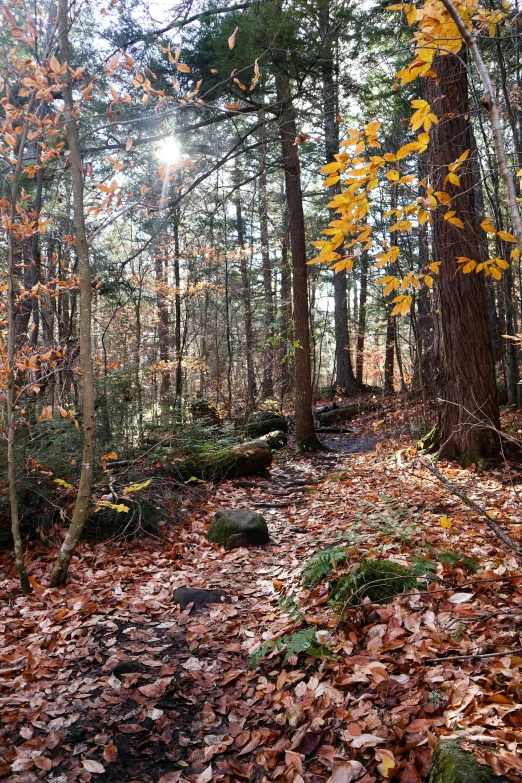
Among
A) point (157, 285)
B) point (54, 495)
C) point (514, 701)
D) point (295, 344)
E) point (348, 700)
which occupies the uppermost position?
point (157, 285)

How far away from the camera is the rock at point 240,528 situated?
5.41 m

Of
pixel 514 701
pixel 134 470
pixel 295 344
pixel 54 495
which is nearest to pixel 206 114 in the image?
pixel 295 344

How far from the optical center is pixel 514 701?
86.2 inches

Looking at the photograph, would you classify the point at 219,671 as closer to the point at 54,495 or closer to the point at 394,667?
the point at 394,667

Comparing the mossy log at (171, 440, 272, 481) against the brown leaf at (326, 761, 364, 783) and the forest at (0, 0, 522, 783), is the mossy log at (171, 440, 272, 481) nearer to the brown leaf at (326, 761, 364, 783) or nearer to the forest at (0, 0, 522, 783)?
the forest at (0, 0, 522, 783)

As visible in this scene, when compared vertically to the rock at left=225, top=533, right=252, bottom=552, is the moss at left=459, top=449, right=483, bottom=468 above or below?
above

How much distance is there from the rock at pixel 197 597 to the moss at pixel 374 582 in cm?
114

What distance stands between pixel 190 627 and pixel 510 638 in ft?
7.70

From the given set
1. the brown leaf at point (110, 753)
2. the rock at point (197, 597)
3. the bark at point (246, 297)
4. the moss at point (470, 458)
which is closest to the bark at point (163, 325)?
the bark at point (246, 297)

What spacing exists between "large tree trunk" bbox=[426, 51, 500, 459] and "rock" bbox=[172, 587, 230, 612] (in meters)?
3.78

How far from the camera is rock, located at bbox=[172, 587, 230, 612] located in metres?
4.14

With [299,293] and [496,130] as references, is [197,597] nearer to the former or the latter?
[496,130]

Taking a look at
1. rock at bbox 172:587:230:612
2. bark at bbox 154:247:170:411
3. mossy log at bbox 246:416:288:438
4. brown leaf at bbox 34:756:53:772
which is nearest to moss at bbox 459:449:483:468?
rock at bbox 172:587:230:612

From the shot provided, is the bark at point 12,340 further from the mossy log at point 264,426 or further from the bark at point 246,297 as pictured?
the bark at point 246,297
